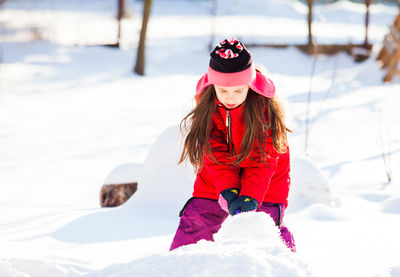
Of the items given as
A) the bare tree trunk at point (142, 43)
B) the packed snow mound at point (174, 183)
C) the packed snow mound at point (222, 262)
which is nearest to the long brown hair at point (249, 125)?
the packed snow mound at point (222, 262)

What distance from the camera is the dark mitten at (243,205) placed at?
2342 millimetres

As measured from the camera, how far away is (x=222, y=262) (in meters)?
1.72

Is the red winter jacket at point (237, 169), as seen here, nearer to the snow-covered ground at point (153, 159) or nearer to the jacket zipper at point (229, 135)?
the jacket zipper at point (229, 135)

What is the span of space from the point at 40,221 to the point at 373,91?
9.26 metres

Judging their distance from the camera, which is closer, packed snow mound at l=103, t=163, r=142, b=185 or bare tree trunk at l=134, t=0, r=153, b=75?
packed snow mound at l=103, t=163, r=142, b=185

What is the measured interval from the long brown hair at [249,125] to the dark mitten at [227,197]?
142 millimetres

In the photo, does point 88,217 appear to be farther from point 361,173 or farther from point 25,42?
point 25,42

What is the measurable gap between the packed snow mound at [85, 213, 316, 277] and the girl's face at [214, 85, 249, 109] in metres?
0.72

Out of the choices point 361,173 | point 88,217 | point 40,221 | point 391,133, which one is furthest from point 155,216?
point 391,133

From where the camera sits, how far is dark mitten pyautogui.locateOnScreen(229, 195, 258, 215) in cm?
234

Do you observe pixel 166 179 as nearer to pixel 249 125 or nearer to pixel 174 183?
pixel 174 183

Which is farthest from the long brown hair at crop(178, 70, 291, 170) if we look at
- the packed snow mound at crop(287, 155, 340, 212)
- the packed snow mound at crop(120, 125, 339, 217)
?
the packed snow mound at crop(287, 155, 340, 212)

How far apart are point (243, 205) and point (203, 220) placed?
35cm

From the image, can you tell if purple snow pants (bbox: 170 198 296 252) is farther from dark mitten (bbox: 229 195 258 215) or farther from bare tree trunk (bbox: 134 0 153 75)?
bare tree trunk (bbox: 134 0 153 75)
